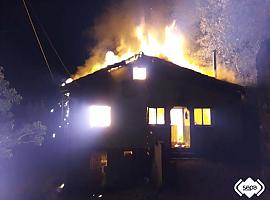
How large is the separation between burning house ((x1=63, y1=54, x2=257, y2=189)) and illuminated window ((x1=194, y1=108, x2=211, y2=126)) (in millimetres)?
63

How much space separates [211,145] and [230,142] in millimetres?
1236

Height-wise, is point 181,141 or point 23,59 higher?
point 23,59

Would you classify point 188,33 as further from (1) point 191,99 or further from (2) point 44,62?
(1) point 191,99

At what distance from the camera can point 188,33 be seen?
41969mm

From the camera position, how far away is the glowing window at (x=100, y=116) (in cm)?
1956

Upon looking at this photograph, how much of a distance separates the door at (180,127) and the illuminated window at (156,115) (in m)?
1.70

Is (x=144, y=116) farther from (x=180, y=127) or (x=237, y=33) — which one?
(x=237, y=33)

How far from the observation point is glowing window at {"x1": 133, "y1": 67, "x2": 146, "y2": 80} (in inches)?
795

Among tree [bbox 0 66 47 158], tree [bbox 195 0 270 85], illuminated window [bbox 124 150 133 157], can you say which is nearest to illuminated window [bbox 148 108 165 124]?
illuminated window [bbox 124 150 133 157]

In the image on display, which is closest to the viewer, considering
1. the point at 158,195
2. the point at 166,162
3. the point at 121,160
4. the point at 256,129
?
the point at 158,195

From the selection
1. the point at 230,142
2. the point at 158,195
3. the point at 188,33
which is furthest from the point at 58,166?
the point at 188,33

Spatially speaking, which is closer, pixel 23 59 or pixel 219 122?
pixel 219 122

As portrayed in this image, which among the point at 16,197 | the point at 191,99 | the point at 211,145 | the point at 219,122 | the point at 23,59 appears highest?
the point at 23,59

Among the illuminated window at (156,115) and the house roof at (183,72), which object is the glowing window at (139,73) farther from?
the illuminated window at (156,115)
